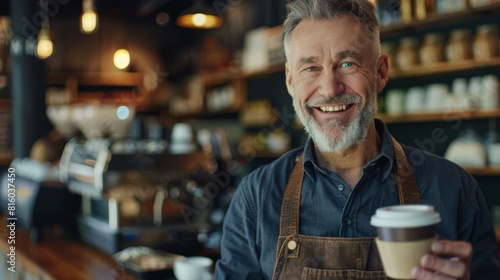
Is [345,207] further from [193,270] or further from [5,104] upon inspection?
[5,104]

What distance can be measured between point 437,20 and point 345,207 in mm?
3054

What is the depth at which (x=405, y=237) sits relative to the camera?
116 centimetres

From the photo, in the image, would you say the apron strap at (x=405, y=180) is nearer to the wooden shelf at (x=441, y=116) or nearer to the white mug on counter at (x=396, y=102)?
the wooden shelf at (x=441, y=116)

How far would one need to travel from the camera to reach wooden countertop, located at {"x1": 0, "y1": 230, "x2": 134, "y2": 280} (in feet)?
8.96

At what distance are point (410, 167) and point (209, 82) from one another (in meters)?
6.23

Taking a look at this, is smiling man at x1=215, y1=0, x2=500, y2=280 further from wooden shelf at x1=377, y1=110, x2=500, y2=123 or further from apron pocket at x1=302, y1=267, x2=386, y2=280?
wooden shelf at x1=377, y1=110, x2=500, y2=123

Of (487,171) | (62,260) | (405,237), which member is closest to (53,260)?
(62,260)

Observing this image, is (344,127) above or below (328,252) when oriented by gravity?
above

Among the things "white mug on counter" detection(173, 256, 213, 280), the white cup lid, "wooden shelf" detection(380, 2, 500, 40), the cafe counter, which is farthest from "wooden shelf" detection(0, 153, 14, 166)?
the white cup lid

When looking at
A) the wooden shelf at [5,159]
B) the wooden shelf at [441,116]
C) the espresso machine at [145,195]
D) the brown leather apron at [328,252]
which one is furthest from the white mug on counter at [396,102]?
the wooden shelf at [5,159]

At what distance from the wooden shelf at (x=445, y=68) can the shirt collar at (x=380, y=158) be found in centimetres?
248

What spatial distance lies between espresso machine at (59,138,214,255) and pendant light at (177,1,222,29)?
165 cm

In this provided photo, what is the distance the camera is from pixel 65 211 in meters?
3.69

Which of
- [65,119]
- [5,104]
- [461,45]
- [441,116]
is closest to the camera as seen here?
[65,119]
